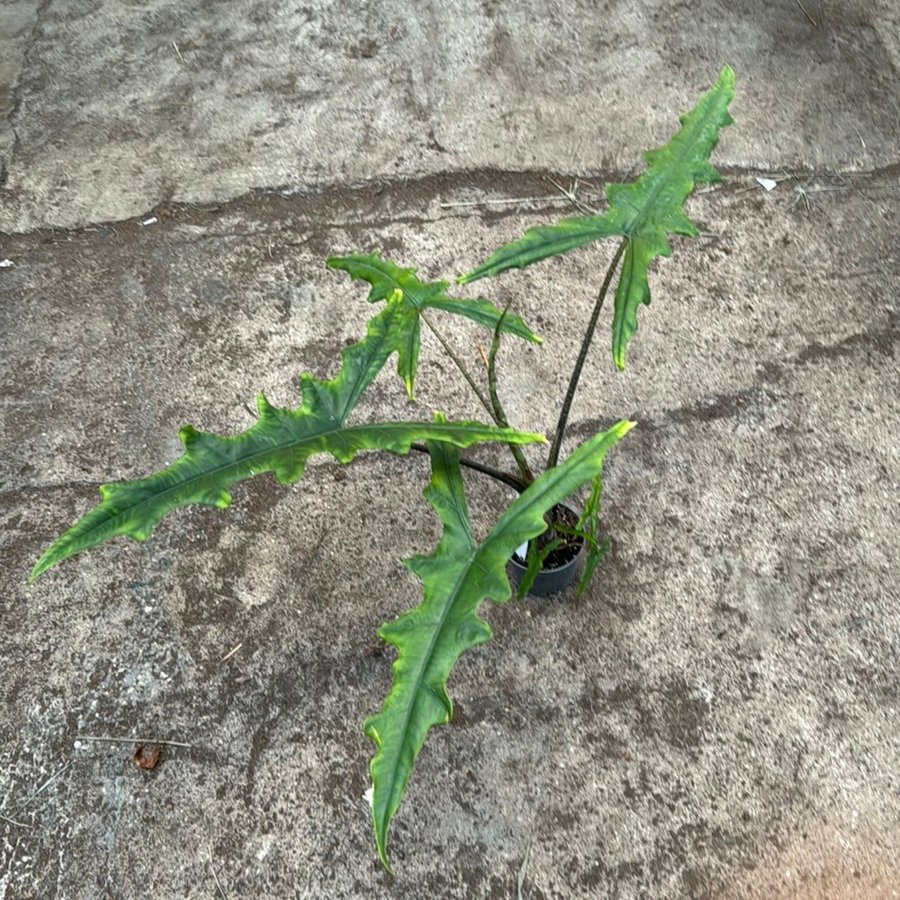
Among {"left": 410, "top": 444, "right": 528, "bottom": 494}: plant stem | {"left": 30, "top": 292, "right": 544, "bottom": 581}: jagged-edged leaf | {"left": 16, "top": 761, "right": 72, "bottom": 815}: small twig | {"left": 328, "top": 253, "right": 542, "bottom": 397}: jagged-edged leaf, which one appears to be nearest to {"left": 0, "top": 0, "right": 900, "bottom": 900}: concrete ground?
{"left": 16, "top": 761, "right": 72, "bottom": 815}: small twig

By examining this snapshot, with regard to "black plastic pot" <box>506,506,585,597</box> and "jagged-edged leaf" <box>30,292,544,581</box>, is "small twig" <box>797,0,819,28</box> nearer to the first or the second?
"black plastic pot" <box>506,506,585,597</box>

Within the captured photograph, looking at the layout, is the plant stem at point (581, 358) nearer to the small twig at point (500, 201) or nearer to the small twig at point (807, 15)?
the small twig at point (500, 201)

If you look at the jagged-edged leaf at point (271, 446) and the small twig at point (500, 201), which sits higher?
the jagged-edged leaf at point (271, 446)

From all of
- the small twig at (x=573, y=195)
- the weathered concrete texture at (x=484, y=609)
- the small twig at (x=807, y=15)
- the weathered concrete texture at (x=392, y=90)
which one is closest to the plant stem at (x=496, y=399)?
the weathered concrete texture at (x=484, y=609)

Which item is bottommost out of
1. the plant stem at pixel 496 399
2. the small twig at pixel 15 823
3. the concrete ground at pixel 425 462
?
the small twig at pixel 15 823

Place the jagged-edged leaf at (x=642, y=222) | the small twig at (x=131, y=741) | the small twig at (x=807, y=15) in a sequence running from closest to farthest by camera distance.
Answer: the jagged-edged leaf at (x=642, y=222), the small twig at (x=131, y=741), the small twig at (x=807, y=15)

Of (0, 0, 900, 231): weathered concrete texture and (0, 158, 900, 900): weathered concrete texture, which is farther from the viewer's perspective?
(0, 0, 900, 231): weathered concrete texture

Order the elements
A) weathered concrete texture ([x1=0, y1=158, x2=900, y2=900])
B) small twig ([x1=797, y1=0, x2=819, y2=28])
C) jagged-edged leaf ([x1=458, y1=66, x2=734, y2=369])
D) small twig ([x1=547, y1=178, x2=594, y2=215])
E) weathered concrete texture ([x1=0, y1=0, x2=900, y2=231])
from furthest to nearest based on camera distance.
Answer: small twig ([x1=797, y1=0, x2=819, y2=28]), weathered concrete texture ([x1=0, y1=0, x2=900, y2=231]), small twig ([x1=547, y1=178, x2=594, y2=215]), weathered concrete texture ([x1=0, y1=158, x2=900, y2=900]), jagged-edged leaf ([x1=458, y1=66, x2=734, y2=369])

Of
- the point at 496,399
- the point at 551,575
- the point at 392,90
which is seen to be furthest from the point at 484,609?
the point at 392,90
